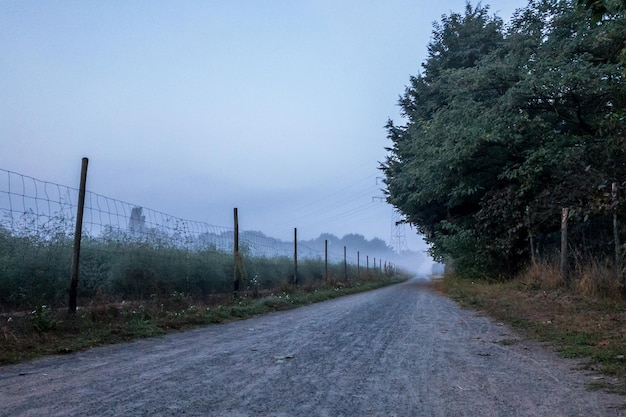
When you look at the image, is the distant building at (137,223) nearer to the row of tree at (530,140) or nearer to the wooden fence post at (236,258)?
the wooden fence post at (236,258)

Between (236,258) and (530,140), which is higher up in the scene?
(530,140)

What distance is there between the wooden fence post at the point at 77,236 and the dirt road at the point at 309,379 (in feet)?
5.24

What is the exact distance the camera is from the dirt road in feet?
11.6

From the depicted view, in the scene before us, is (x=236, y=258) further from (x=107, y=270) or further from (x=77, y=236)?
(x=77, y=236)

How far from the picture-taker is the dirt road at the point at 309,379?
3535 mm

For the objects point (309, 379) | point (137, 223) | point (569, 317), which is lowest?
point (309, 379)

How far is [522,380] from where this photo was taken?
4.40 m

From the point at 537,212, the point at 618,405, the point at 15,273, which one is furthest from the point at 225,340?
the point at 537,212

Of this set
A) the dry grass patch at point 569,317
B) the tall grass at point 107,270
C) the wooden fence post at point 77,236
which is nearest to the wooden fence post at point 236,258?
the tall grass at point 107,270

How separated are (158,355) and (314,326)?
3.29 meters

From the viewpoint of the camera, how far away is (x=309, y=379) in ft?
14.5

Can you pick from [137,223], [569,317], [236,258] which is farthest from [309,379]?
[236,258]

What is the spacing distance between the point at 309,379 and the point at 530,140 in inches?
499

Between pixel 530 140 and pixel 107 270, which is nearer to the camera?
pixel 107 270
